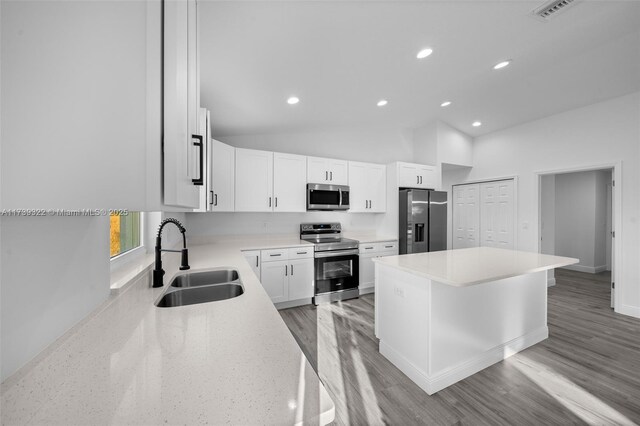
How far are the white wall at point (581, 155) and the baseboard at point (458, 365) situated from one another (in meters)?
2.15

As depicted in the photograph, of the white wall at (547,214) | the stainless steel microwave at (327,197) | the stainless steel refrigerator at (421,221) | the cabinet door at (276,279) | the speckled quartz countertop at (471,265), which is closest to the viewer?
the speckled quartz countertop at (471,265)

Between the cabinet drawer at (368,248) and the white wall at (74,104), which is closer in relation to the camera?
the white wall at (74,104)

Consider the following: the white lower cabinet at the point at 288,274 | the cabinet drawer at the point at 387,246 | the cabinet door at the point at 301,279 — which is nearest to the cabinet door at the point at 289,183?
the white lower cabinet at the point at 288,274

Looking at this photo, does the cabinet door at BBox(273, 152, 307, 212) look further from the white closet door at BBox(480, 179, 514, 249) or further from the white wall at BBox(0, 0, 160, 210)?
the white closet door at BBox(480, 179, 514, 249)

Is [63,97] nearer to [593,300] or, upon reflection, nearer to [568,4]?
[568,4]

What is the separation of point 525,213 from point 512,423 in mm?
3788

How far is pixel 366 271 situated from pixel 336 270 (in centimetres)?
52

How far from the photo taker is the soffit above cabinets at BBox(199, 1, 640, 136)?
172 cm

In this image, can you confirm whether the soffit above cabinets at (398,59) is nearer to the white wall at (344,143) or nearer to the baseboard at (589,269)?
the white wall at (344,143)

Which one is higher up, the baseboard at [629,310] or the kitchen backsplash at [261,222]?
the kitchen backsplash at [261,222]

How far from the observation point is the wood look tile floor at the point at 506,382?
157cm

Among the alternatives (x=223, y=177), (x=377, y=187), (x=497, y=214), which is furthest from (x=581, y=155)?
(x=223, y=177)

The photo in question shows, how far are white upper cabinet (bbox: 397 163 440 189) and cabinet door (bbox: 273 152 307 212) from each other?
1.71 meters

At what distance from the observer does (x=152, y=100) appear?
435 mm
